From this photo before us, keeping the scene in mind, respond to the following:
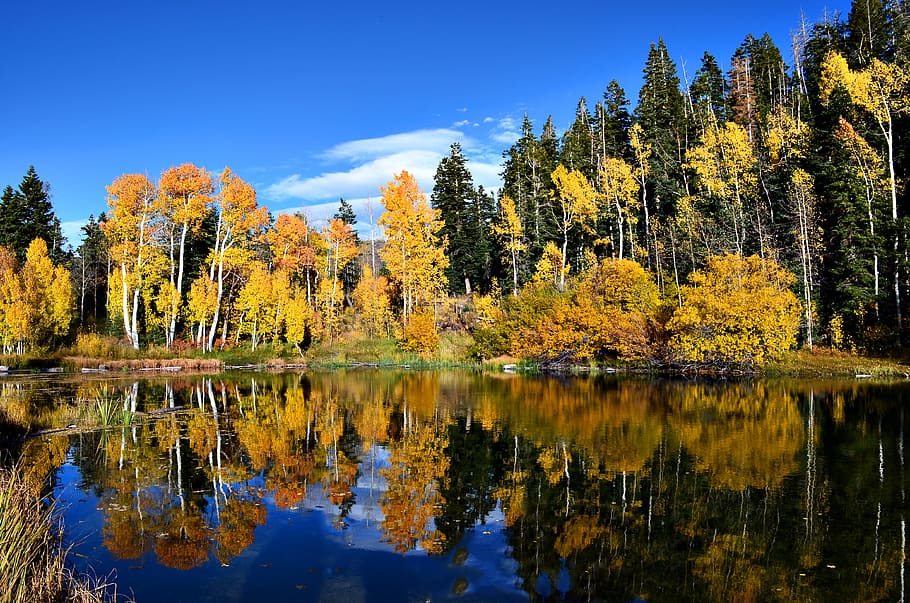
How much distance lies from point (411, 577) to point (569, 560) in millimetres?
2052

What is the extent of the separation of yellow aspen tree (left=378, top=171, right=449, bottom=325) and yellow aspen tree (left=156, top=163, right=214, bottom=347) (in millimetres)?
13565

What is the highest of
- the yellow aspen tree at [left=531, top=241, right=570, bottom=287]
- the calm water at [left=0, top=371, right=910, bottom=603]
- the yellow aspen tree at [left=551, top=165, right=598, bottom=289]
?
the yellow aspen tree at [left=551, top=165, right=598, bottom=289]

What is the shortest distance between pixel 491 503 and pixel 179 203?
4252 cm

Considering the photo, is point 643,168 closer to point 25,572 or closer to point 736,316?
point 736,316

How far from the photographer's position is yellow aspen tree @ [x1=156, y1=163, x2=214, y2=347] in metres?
45.2

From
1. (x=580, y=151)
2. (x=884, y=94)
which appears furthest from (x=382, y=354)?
(x=884, y=94)

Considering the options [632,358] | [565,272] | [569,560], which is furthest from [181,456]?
[565,272]

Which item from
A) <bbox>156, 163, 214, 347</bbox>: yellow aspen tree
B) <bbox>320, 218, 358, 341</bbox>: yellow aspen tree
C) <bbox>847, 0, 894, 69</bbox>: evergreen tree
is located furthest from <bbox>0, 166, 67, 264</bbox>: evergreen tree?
<bbox>847, 0, 894, 69</bbox>: evergreen tree

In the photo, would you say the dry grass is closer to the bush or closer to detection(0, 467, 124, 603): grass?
the bush

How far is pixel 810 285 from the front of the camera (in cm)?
3906

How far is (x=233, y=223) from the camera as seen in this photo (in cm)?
4794

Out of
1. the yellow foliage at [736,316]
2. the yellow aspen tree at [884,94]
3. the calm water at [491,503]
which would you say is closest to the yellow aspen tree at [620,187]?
the yellow foliage at [736,316]

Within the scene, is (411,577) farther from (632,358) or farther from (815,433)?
(632,358)

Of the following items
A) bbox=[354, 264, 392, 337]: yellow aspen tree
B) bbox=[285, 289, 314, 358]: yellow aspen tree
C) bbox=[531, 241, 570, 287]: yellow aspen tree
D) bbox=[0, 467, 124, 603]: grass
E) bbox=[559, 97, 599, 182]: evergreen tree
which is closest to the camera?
bbox=[0, 467, 124, 603]: grass
